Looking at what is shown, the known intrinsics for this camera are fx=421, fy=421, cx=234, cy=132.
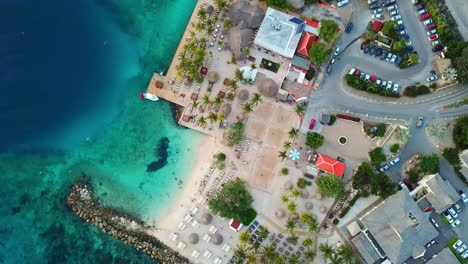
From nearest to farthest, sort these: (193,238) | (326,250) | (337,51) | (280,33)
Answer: (326,250) → (193,238) → (280,33) → (337,51)

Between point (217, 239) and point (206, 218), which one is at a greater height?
point (206, 218)

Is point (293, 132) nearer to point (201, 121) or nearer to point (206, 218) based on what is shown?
point (201, 121)

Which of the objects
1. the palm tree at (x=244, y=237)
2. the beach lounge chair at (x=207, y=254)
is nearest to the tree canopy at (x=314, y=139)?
the palm tree at (x=244, y=237)

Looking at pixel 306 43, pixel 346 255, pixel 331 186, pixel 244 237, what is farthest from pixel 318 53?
pixel 346 255

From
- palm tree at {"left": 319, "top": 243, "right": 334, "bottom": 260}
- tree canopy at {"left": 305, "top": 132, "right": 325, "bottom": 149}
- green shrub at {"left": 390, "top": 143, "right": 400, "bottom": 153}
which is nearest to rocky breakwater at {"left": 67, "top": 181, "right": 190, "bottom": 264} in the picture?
palm tree at {"left": 319, "top": 243, "right": 334, "bottom": 260}

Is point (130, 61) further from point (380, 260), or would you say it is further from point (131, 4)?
point (380, 260)

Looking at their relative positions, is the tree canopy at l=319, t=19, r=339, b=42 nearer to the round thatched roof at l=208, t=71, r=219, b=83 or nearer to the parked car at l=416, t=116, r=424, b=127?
the round thatched roof at l=208, t=71, r=219, b=83
